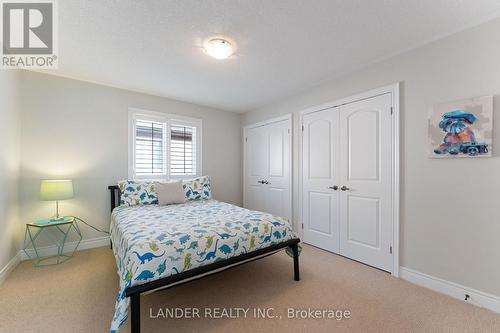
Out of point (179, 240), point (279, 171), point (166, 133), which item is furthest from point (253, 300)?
point (166, 133)

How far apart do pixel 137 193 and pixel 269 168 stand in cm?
233

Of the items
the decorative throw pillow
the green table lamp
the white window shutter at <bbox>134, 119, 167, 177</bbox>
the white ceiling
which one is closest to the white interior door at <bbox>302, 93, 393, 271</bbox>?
the white ceiling

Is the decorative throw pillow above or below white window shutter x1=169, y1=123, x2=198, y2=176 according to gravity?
below

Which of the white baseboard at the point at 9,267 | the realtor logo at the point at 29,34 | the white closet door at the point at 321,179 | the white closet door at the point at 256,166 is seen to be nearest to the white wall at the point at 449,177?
the white closet door at the point at 321,179

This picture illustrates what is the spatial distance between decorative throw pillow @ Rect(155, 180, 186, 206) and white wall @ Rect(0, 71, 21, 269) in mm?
1609

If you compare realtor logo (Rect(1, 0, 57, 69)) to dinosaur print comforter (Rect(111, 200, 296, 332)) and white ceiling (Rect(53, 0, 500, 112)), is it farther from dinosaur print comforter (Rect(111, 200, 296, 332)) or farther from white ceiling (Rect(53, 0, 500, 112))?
dinosaur print comforter (Rect(111, 200, 296, 332))

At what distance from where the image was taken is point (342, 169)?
9.95ft

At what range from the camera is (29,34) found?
2.13 metres

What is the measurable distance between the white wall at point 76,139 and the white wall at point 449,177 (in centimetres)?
336

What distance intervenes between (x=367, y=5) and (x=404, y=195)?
192 cm

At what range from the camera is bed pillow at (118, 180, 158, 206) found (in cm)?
321

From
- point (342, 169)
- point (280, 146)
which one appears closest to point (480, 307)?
point (342, 169)

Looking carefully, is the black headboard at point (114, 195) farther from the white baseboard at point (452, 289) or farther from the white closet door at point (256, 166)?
the white baseboard at point (452, 289)

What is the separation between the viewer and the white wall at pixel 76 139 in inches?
116
